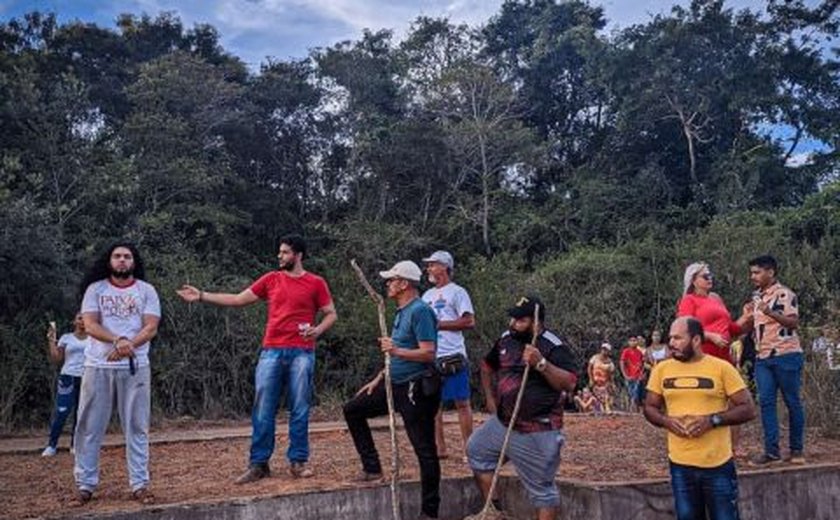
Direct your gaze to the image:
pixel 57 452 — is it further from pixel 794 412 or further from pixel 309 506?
pixel 794 412

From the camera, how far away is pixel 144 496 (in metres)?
6.12

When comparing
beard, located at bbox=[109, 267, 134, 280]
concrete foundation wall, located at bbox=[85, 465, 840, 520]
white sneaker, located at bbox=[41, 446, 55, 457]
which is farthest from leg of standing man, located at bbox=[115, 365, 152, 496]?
white sneaker, located at bbox=[41, 446, 55, 457]

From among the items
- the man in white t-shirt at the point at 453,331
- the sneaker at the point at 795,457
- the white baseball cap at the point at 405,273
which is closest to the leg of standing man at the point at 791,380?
the sneaker at the point at 795,457

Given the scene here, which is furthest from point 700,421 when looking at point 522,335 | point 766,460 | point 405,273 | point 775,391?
point 766,460

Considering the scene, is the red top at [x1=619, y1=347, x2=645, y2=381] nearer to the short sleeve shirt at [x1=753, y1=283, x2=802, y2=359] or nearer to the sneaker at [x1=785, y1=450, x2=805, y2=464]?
the sneaker at [x1=785, y1=450, x2=805, y2=464]

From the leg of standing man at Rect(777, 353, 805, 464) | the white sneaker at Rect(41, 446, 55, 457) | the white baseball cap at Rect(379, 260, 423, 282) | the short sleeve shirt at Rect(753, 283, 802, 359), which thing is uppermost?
the white baseball cap at Rect(379, 260, 423, 282)

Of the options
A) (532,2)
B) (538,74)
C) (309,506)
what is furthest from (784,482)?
(532,2)

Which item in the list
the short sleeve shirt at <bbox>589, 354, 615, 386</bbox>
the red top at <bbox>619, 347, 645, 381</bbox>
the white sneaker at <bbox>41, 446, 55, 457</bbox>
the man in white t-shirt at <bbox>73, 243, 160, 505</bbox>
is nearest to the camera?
the man in white t-shirt at <bbox>73, 243, 160, 505</bbox>

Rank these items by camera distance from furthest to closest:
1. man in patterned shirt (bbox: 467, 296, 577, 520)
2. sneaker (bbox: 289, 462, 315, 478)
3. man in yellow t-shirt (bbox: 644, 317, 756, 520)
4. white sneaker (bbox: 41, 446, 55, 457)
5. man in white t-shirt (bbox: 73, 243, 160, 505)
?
white sneaker (bbox: 41, 446, 55, 457) < sneaker (bbox: 289, 462, 315, 478) < man in white t-shirt (bbox: 73, 243, 160, 505) < man in patterned shirt (bbox: 467, 296, 577, 520) < man in yellow t-shirt (bbox: 644, 317, 756, 520)

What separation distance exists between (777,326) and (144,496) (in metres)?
5.05

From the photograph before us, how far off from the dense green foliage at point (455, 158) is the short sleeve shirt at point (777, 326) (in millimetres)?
11720

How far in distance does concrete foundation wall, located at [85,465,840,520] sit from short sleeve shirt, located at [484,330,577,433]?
3.61 ft

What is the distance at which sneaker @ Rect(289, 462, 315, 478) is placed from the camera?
274 inches

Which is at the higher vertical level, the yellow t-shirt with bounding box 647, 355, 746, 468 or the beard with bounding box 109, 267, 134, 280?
the beard with bounding box 109, 267, 134, 280
